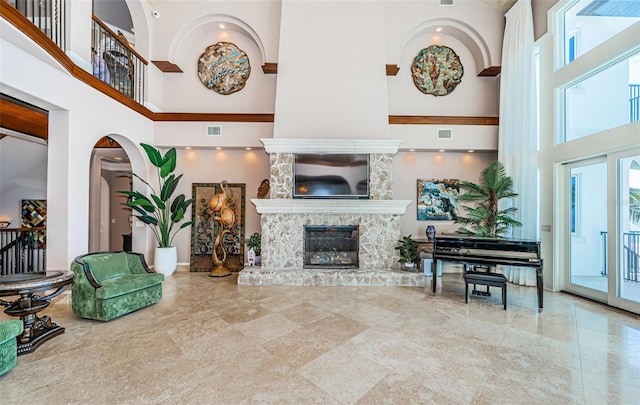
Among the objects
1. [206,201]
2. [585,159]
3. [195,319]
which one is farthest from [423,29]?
[195,319]

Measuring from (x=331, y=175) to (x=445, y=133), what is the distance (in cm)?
291

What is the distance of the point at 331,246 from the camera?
5570 mm

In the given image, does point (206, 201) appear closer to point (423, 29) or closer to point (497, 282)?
point (497, 282)

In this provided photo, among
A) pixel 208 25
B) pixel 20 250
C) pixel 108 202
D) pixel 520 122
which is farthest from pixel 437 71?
pixel 20 250

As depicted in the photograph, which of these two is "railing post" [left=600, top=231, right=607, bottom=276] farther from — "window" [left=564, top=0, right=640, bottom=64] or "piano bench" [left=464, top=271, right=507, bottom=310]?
"window" [left=564, top=0, right=640, bottom=64]

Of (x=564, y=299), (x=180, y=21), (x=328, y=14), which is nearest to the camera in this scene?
(x=564, y=299)

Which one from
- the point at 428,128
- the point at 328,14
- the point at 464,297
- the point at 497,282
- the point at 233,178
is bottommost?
the point at 464,297

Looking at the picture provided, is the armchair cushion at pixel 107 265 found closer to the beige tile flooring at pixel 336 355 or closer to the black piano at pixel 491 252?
the beige tile flooring at pixel 336 355

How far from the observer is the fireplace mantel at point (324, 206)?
533 centimetres

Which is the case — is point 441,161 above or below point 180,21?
below

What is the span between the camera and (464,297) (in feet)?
14.5

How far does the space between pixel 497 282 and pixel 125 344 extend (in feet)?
16.1

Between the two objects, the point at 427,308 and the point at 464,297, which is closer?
the point at 427,308

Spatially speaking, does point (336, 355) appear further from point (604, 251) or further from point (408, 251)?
point (604, 251)
